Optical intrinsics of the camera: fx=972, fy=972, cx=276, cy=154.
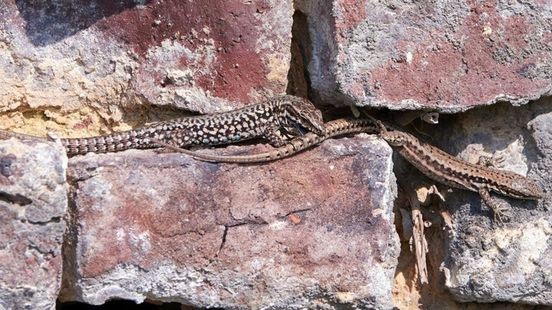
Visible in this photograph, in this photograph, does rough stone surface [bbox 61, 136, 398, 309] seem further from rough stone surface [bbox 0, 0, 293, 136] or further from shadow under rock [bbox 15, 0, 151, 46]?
shadow under rock [bbox 15, 0, 151, 46]

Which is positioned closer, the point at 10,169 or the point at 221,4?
the point at 10,169

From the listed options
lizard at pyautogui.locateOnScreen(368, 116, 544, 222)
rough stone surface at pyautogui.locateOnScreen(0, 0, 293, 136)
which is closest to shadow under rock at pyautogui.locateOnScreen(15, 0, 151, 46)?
rough stone surface at pyautogui.locateOnScreen(0, 0, 293, 136)

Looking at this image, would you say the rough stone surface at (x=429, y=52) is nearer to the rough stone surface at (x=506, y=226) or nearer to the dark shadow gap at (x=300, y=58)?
the dark shadow gap at (x=300, y=58)

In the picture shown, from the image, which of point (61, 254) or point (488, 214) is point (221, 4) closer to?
point (61, 254)

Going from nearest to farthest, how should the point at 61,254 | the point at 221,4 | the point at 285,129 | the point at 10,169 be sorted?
the point at 10,169 → the point at 61,254 → the point at 221,4 → the point at 285,129

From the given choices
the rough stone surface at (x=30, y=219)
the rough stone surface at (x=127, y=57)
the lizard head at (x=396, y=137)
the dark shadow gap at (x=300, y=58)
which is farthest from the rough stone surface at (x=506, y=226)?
the rough stone surface at (x=30, y=219)

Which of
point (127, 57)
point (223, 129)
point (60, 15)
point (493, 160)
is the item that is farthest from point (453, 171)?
point (60, 15)

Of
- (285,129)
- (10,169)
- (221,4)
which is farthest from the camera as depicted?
(285,129)

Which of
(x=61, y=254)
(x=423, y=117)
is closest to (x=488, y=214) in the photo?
(x=423, y=117)
